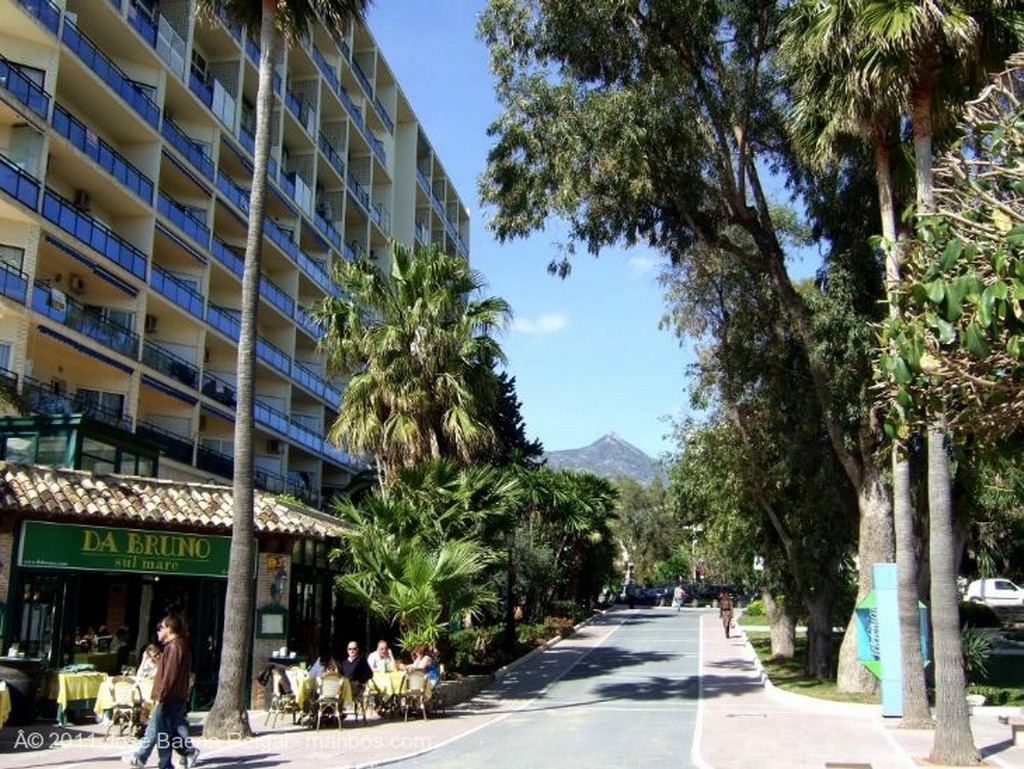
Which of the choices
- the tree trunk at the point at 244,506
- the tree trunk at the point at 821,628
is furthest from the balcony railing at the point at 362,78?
the tree trunk at the point at 821,628

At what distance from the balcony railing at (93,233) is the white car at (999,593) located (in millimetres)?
45971

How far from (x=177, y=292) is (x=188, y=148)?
17.0 feet

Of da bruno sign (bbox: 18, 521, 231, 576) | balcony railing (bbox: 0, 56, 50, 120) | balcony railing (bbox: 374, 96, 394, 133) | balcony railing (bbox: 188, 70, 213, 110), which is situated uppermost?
balcony railing (bbox: 374, 96, 394, 133)

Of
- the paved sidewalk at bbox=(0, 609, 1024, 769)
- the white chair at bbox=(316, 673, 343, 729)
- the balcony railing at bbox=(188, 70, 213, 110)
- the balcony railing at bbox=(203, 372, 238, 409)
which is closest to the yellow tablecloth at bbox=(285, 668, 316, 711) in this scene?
the white chair at bbox=(316, 673, 343, 729)

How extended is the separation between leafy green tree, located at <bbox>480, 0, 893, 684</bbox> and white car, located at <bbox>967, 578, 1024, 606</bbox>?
127 ft

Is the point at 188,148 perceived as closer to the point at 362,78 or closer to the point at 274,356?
the point at 274,356

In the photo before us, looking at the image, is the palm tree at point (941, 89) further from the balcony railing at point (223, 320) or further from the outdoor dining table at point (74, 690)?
the balcony railing at point (223, 320)

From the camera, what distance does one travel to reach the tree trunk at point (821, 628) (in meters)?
22.0

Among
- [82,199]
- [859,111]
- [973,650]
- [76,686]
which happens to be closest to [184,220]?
[82,199]

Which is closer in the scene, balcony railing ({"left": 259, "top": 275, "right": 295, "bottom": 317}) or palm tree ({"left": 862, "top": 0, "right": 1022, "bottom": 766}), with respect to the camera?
palm tree ({"left": 862, "top": 0, "right": 1022, "bottom": 766})

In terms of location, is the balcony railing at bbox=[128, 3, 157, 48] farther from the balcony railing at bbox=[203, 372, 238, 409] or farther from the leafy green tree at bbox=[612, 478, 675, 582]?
the leafy green tree at bbox=[612, 478, 675, 582]

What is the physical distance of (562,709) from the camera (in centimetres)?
1766

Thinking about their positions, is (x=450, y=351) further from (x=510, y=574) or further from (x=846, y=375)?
(x=846, y=375)

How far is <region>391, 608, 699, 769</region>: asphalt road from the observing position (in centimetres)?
1245
